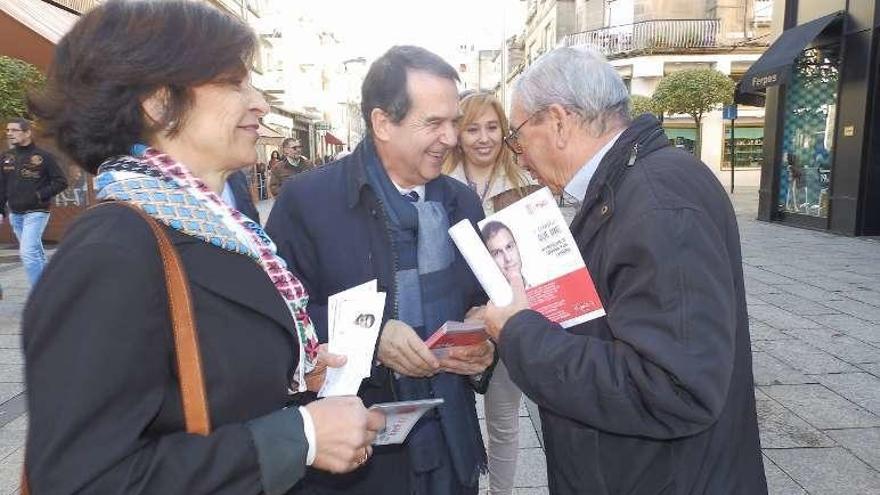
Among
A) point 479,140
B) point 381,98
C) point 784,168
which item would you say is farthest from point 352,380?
point 784,168

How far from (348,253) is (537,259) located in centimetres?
74

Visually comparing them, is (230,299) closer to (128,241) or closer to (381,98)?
(128,241)

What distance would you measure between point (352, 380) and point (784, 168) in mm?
13179

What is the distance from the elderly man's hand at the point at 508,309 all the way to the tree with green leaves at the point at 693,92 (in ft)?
70.2

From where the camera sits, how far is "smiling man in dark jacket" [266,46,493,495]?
204 cm

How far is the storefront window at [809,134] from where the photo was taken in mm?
11148

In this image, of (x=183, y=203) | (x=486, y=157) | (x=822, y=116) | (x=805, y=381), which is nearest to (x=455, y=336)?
(x=183, y=203)

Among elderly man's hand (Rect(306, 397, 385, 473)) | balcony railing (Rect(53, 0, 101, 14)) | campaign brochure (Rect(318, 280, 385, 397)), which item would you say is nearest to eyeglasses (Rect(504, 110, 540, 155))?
campaign brochure (Rect(318, 280, 385, 397))

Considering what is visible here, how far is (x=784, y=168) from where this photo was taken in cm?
1248

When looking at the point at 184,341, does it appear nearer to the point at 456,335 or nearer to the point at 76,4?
the point at 456,335

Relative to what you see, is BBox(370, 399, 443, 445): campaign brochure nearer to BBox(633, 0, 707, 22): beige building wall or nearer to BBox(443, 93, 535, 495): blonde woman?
BBox(443, 93, 535, 495): blonde woman

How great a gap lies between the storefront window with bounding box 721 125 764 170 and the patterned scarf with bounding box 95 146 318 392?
Result: 30309mm

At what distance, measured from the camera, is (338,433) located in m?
1.15

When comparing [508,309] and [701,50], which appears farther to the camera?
[701,50]
